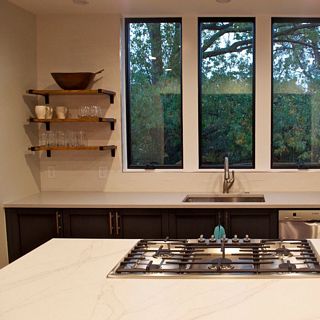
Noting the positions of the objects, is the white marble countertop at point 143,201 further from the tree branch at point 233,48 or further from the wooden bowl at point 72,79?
the tree branch at point 233,48

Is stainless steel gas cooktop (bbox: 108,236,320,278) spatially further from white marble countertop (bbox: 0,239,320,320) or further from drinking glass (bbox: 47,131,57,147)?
drinking glass (bbox: 47,131,57,147)

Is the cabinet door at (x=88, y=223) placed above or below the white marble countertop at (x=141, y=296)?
below

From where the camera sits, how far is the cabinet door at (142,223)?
3.46 metres

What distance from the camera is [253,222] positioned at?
11.2 ft

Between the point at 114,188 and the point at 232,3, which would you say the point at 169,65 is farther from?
the point at 114,188

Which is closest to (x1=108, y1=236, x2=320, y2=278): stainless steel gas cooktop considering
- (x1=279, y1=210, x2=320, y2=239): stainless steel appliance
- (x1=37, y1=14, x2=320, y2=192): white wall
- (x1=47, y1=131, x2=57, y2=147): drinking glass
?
(x1=279, y1=210, x2=320, y2=239): stainless steel appliance

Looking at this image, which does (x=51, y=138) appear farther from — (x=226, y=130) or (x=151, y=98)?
(x=226, y=130)

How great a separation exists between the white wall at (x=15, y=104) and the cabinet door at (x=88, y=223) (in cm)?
57

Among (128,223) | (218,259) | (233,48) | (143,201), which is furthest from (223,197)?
(218,259)

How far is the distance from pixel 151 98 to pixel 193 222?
1.47 meters

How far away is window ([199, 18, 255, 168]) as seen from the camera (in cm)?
418

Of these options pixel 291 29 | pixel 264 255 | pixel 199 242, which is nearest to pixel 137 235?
pixel 199 242

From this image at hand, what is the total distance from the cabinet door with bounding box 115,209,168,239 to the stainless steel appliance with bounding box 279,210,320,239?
960 mm

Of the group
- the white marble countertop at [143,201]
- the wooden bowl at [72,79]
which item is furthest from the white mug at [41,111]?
the white marble countertop at [143,201]
